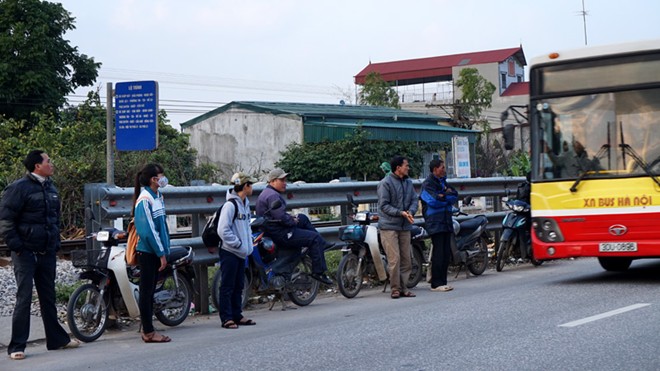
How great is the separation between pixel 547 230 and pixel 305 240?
11.3 ft

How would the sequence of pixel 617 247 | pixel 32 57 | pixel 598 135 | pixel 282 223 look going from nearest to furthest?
pixel 282 223 → pixel 617 247 → pixel 598 135 → pixel 32 57

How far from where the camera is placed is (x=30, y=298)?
9.18 m

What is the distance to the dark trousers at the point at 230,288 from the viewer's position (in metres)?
10.6

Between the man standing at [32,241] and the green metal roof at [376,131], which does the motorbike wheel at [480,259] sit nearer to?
the man standing at [32,241]

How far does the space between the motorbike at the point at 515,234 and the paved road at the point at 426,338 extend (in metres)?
3.27

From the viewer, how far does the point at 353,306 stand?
11992 mm

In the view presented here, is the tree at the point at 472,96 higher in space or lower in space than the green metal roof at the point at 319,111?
higher

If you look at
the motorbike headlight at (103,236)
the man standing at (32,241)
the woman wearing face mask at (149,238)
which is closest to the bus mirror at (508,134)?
the woman wearing face mask at (149,238)

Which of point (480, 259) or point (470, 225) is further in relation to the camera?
point (480, 259)

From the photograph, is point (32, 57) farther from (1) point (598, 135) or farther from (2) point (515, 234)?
(1) point (598, 135)

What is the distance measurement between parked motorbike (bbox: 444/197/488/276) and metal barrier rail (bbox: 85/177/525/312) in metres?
1.06

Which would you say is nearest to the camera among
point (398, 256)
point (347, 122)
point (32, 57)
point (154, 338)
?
point (154, 338)

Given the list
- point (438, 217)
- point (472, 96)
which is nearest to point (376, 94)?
point (472, 96)

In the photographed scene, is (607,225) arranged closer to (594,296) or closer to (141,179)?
(594,296)
